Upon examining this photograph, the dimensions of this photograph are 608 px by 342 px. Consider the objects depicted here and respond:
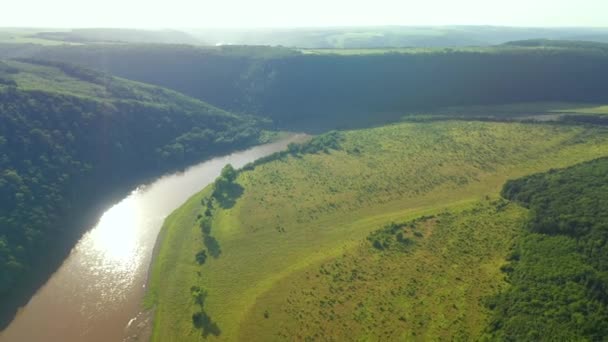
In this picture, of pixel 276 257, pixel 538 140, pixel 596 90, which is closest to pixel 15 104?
pixel 276 257

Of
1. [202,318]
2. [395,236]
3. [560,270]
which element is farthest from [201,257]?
[560,270]

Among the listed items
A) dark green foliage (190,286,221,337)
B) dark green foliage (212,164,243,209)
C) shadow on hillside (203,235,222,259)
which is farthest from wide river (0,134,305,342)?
shadow on hillside (203,235,222,259)

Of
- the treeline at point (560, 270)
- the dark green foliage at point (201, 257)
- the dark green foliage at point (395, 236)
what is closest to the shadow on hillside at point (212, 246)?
the dark green foliage at point (201, 257)

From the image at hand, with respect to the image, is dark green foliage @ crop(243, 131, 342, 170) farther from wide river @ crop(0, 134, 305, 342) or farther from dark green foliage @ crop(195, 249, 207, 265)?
dark green foliage @ crop(195, 249, 207, 265)

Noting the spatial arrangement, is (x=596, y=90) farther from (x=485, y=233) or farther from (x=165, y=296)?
(x=165, y=296)

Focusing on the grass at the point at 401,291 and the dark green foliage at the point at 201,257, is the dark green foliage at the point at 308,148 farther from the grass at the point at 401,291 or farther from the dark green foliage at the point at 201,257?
the grass at the point at 401,291

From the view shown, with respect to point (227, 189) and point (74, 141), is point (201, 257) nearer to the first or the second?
point (227, 189)
